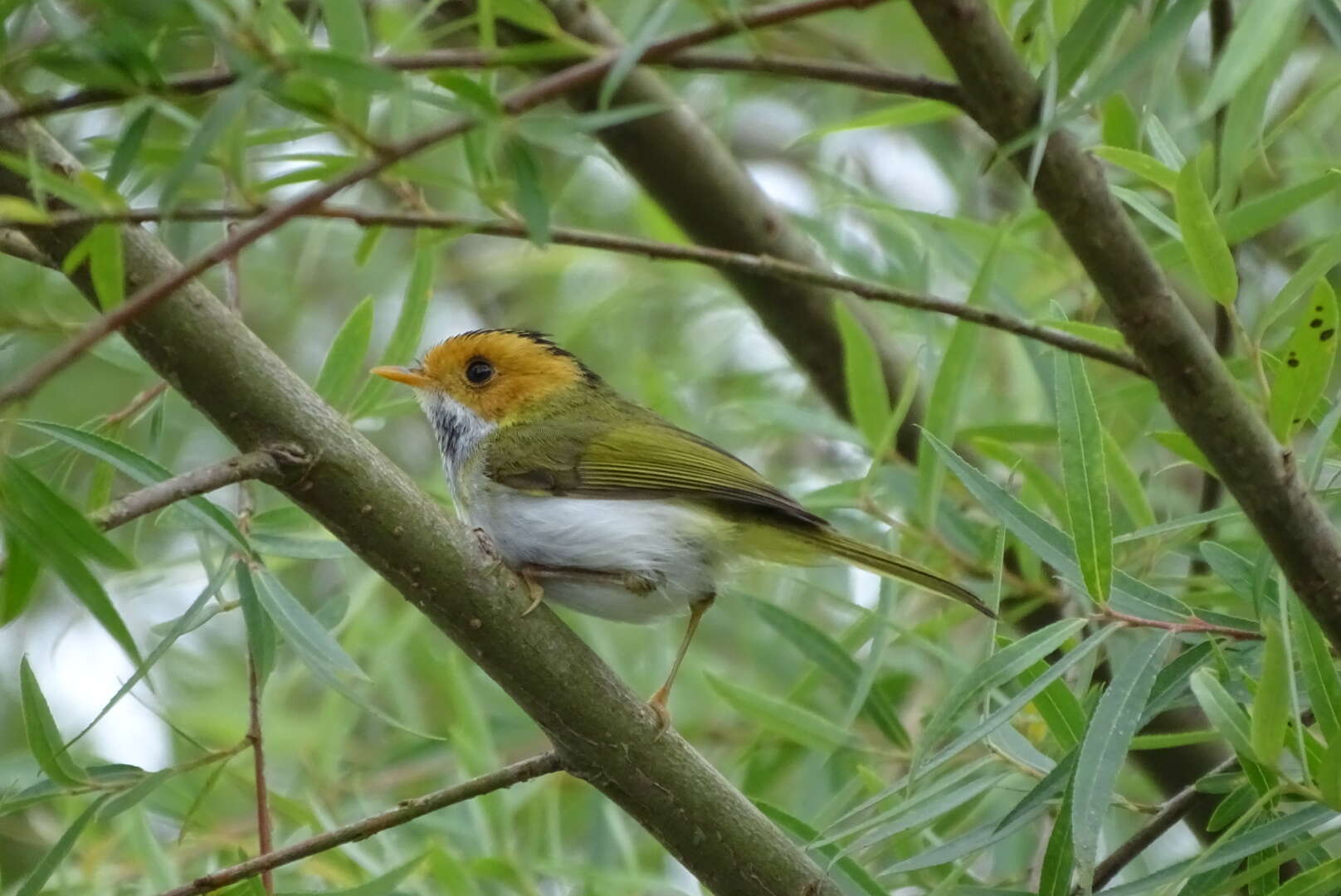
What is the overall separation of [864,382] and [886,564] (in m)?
0.41

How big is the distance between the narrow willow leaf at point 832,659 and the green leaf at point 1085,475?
0.85m

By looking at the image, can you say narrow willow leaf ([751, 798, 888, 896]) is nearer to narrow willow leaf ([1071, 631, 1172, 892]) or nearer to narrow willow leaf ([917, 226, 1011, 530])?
narrow willow leaf ([1071, 631, 1172, 892])

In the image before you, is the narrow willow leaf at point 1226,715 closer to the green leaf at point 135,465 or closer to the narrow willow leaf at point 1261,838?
the narrow willow leaf at point 1261,838

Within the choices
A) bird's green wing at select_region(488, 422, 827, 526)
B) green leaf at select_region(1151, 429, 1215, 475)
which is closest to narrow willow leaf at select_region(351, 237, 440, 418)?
bird's green wing at select_region(488, 422, 827, 526)

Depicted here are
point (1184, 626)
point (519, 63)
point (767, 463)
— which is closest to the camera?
point (519, 63)

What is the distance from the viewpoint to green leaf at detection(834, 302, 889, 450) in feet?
10.2

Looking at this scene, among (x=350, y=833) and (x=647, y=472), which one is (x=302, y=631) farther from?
(x=647, y=472)

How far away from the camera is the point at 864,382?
316 cm

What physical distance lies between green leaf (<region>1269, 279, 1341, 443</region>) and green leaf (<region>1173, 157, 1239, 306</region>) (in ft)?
0.37

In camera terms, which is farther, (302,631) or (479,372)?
(479,372)

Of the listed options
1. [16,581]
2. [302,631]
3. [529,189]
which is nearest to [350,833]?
[302,631]

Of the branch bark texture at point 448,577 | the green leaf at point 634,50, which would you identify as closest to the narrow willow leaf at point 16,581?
the branch bark texture at point 448,577

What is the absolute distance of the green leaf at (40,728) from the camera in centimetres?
208

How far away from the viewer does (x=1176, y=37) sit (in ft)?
5.67
